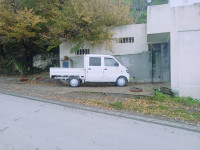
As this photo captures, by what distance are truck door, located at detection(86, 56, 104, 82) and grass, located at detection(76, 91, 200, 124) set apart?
11.0 feet

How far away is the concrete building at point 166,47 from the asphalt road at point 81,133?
15.3 ft

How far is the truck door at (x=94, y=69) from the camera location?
1110 cm

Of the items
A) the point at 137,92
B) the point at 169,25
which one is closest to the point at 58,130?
the point at 137,92

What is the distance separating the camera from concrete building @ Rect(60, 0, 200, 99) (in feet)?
28.9

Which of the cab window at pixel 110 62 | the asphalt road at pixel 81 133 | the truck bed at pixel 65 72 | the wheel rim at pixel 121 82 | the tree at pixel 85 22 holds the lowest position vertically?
the asphalt road at pixel 81 133

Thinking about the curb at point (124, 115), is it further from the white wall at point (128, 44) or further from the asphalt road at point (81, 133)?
the white wall at point (128, 44)

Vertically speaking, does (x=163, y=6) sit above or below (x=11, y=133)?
above

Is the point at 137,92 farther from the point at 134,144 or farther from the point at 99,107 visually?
the point at 134,144

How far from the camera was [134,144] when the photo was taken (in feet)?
13.5

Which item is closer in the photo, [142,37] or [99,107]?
[99,107]

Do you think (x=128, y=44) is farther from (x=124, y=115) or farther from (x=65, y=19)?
(x=124, y=115)

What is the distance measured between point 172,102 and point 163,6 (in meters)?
5.29

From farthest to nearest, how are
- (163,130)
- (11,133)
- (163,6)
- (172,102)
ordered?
1. (163,6)
2. (172,102)
3. (163,130)
4. (11,133)

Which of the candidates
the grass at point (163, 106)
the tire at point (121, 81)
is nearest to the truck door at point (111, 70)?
the tire at point (121, 81)
